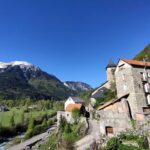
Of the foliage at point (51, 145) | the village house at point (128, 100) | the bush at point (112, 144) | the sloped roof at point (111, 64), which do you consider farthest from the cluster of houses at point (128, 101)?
the sloped roof at point (111, 64)

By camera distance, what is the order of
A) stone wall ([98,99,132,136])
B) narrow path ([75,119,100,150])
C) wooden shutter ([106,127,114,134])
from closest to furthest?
stone wall ([98,99,132,136]) < wooden shutter ([106,127,114,134]) < narrow path ([75,119,100,150])

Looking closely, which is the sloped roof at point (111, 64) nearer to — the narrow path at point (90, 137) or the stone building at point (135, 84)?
the stone building at point (135, 84)

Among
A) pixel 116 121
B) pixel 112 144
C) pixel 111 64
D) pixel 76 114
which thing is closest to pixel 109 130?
pixel 116 121

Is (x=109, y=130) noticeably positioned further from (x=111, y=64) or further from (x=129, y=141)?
(x=111, y=64)

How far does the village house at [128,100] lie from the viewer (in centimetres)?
3516

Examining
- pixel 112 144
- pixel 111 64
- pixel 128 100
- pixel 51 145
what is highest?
pixel 111 64

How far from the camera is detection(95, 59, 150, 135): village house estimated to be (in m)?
35.2

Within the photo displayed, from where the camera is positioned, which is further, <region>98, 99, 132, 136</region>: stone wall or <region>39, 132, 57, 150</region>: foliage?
<region>39, 132, 57, 150</region>: foliage

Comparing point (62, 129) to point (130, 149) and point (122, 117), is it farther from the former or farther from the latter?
point (130, 149)

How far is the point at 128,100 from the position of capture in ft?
131

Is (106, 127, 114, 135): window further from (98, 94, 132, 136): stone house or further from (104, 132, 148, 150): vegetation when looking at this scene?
(104, 132, 148, 150): vegetation

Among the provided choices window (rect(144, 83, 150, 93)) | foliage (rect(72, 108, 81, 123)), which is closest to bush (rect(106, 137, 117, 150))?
window (rect(144, 83, 150, 93))

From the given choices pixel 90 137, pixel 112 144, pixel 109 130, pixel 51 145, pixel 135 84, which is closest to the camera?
pixel 112 144

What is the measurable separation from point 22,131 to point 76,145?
67.3 metres
